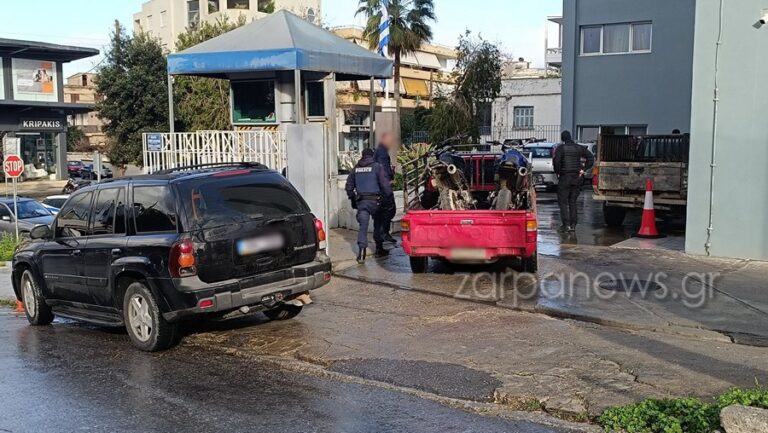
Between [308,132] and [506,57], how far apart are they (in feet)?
119

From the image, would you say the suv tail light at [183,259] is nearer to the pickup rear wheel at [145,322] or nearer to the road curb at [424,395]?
the pickup rear wheel at [145,322]

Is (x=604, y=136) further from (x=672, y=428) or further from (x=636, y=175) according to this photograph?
(x=672, y=428)

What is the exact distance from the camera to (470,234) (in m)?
9.91

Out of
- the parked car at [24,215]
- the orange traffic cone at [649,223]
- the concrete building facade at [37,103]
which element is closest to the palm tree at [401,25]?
the concrete building facade at [37,103]

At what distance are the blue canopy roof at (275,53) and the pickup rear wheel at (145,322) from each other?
24.4 feet

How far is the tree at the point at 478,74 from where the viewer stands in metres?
41.4

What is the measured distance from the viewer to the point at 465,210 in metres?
10.4

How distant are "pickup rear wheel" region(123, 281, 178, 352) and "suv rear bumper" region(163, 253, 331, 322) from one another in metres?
0.19

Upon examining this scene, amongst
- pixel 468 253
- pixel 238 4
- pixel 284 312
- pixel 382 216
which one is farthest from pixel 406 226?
pixel 238 4

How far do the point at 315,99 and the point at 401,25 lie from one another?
1159 inches

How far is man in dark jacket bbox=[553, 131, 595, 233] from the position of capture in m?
14.5

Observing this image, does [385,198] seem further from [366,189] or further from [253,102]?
[253,102]

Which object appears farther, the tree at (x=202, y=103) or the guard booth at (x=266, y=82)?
the tree at (x=202, y=103)

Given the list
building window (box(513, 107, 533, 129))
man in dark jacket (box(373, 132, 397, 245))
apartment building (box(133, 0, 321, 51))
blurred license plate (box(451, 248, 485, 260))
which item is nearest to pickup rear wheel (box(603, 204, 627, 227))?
man in dark jacket (box(373, 132, 397, 245))
